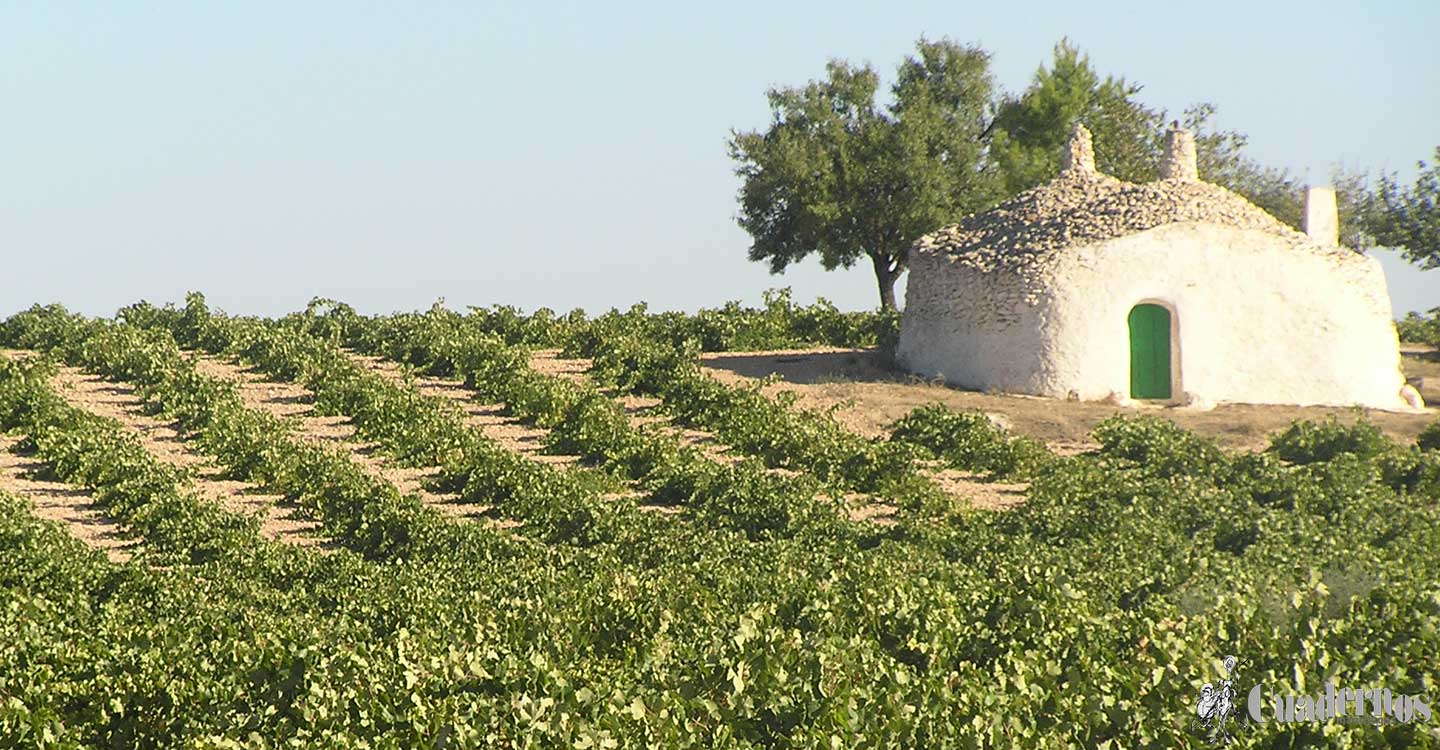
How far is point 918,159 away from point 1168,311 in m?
12.5

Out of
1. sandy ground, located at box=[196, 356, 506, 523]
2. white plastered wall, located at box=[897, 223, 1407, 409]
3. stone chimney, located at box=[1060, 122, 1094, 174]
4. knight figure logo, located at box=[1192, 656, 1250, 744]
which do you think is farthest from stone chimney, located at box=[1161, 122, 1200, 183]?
knight figure logo, located at box=[1192, 656, 1250, 744]

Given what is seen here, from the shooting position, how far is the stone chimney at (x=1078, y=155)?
89.1 feet

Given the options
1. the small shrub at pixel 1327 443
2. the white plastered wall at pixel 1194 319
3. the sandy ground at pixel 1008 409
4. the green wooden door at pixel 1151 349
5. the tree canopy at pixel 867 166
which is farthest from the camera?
the tree canopy at pixel 867 166

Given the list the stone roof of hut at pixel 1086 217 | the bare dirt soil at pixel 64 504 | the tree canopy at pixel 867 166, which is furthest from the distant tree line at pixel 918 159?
the bare dirt soil at pixel 64 504

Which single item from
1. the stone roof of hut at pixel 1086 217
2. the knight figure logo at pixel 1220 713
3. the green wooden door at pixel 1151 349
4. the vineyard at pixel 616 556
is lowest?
the knight figure logo at pixel 1220 713

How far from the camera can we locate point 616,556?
607 inches

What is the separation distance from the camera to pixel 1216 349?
23.8 m

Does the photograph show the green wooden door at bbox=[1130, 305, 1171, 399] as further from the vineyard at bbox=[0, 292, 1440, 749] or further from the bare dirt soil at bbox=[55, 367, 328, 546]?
the bare dirt soil at bbox=[55, 367, 328, 546]

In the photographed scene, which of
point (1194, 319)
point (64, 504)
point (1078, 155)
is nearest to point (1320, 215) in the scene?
point (1078, 155)

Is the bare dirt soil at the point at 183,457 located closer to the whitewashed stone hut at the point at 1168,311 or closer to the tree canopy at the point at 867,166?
the whitewashed stone hut at the point at 1168,311

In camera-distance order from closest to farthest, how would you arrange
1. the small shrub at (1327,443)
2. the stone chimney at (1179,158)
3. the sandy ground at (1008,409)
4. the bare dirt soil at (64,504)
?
the bare dirt soil at (64,504)
the small shrub at (1327,443)
the sandy ground at (1008,409)
the stone chimney at (1179,158)

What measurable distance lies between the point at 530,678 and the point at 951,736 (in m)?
2.40

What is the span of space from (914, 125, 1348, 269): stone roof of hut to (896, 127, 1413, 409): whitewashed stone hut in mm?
40

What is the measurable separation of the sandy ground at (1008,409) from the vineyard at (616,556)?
2.30 feet
